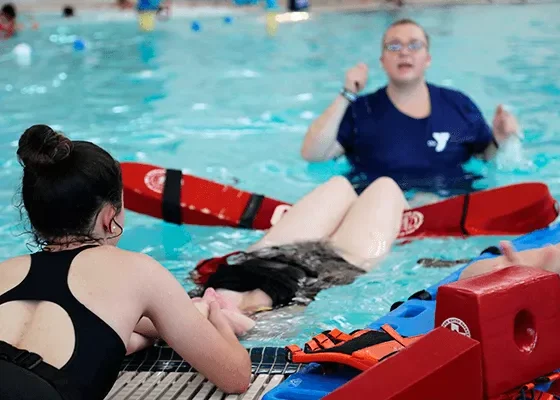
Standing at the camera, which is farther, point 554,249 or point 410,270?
point 410,270

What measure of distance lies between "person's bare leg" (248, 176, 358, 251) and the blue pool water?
0.90 ft

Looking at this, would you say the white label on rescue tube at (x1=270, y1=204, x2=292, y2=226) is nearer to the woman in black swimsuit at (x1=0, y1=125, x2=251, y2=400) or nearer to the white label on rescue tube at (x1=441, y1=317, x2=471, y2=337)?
the woman in black swimsuit at (x1=0, y1=125, x2=251, y2=400)

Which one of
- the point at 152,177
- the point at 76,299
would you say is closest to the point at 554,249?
the point at 76,299

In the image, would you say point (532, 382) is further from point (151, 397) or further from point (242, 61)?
point (242, 61)

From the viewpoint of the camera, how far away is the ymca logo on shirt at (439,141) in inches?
161

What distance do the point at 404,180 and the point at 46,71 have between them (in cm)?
591

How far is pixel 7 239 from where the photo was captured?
3.84m

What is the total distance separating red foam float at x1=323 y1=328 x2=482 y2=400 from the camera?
58.3 inches

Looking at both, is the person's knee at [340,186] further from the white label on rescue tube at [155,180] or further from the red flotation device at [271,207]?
the white label on rescue tube at [155,180]

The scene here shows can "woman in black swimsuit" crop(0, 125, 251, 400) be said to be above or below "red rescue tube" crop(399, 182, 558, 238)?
above

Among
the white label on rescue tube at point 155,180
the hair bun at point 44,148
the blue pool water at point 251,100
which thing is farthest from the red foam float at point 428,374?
the white label on rescue tube at point 155,180

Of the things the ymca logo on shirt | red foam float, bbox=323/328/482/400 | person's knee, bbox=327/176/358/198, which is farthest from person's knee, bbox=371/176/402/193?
red foam float, bbox=323/328/482/400

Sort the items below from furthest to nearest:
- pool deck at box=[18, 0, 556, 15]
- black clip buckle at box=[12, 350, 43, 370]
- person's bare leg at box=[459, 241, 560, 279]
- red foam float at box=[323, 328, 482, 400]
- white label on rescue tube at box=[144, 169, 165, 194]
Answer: pool deck at box=[18, 0, 556, 15] < white label on rescue tube at box=[144, 169, 165, 194] < person's bare leg at box=[459, 241, 560, 279] < black clip buckle at box=[12, 350, 43, 370] < red foam float at box=[323, 328, 482, 400]

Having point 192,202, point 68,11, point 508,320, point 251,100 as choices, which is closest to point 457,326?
point 508,320
